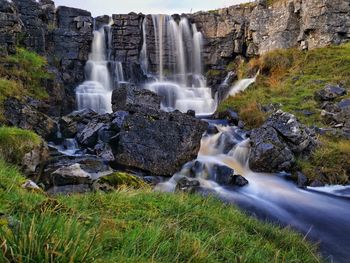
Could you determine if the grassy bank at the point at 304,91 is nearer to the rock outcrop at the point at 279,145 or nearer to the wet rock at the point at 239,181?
the rock outcrop at the point at 279,145

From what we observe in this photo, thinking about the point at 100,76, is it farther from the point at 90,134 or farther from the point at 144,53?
the point at 90,134

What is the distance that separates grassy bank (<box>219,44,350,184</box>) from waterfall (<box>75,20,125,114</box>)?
750 centimetres

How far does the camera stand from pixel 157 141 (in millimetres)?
12984

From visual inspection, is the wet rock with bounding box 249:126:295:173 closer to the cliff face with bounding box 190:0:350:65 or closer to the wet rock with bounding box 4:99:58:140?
the wet rock with bounding box 4:99:58:140

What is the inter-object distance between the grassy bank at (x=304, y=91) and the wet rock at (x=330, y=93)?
0.41 meters

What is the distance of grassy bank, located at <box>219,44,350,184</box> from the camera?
13227mm

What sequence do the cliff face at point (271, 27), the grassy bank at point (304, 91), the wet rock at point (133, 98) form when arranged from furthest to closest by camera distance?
the cliff face at point (271, 27) < the wet rock at point (133, 98) < the grassy bank at point (304, 91)

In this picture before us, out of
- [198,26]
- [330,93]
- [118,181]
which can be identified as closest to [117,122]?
[118,181]

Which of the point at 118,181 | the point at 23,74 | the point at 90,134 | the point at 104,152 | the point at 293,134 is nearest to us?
the point at 118,181

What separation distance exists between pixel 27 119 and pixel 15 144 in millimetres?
4967

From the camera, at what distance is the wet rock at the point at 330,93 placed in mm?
18188

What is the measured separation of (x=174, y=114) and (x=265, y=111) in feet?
21.8

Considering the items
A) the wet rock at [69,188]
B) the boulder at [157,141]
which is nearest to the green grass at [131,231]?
the wet rock at [69,188]

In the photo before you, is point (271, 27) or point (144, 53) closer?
point (271, 27)
